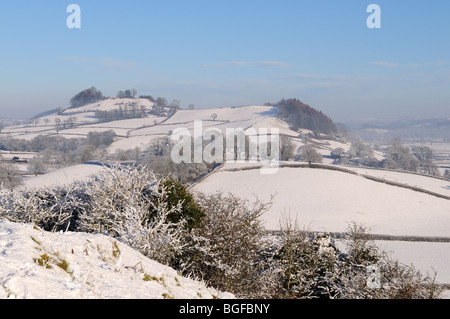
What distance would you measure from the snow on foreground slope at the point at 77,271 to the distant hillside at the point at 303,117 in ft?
450

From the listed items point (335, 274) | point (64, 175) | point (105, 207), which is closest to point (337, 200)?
point (335, 274)

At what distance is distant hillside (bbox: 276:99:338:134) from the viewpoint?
148 m

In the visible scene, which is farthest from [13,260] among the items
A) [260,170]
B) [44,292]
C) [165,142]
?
[165,142]

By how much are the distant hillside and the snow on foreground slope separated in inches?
5396

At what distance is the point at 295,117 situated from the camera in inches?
5891

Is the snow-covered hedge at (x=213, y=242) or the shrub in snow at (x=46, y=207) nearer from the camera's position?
the snow-covered hedge at (x=213, y=242)

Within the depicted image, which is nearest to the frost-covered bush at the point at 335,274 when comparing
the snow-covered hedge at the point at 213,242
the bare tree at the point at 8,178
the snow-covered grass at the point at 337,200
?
the snow-covered hedge at the point at 213,242

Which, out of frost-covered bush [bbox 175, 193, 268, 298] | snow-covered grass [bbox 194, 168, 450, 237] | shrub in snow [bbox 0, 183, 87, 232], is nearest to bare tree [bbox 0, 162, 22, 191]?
snow-covered grass [bbox 194, 168, 450, 237]

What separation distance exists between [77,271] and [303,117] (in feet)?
500

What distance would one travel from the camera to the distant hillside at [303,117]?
148125mm

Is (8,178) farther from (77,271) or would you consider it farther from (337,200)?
(77,271)

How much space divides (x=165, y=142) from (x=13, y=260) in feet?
263

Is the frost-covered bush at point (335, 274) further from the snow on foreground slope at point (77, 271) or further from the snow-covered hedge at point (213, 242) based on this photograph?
the snow on foreground slope at point (77, 271)
